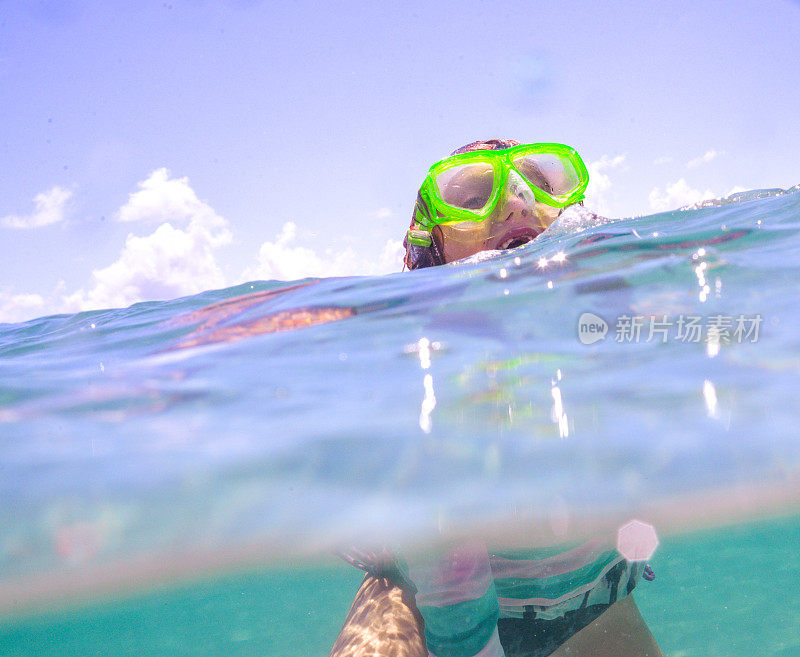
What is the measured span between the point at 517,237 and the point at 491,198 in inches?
20.7

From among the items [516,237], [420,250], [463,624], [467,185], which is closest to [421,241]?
[420,250]

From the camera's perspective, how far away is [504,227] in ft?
18.0

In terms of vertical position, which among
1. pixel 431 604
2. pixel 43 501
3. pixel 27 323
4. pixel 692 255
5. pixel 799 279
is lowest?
pixel 431 604

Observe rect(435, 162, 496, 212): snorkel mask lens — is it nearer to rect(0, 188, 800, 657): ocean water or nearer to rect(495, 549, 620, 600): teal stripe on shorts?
rect(0, 188, 800, 657): ocean water

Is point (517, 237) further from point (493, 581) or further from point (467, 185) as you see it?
point (493, 581)

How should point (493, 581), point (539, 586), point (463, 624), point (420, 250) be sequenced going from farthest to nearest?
1. point (420, 250)
2. point (539, 586)
3. point (493, 581)
4. point (463, 624)

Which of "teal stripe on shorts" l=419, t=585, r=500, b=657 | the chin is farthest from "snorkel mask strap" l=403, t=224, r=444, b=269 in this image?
"teal stripe on shorts" l=419, t=585, r=500, b=657

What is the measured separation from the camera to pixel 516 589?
3.37 meters

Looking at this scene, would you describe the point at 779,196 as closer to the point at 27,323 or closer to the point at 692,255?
the point at 692,255

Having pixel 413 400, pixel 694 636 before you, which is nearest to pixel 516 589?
pixel 413 400

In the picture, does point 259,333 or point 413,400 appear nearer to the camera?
point 413,400

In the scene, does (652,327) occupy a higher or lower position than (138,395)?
lower

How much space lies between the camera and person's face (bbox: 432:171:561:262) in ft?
17.6

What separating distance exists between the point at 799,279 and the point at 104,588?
5825 millimetres
